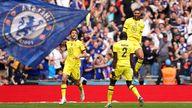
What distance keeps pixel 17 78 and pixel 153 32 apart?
671 cm

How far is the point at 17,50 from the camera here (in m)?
25.0

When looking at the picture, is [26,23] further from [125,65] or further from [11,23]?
[125,65]

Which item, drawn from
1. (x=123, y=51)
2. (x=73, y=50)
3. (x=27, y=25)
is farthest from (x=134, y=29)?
(x=27, y=25)

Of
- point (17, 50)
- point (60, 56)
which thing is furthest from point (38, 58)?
point (60, 56)

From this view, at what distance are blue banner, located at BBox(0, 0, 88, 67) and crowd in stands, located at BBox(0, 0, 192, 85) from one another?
4.92 feet

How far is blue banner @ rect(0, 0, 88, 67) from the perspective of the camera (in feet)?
81.3

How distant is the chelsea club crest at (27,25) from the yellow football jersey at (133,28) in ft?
11.1

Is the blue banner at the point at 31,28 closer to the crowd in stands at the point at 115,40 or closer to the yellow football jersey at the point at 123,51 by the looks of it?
the crowd in stands at the point at 115,40

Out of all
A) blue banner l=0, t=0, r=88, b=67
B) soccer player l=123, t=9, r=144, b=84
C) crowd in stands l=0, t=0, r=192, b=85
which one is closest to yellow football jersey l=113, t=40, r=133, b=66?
soccer player l=123, t=9, r=144, b=84

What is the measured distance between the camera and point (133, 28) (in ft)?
75.9

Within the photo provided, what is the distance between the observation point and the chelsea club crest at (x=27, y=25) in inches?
976

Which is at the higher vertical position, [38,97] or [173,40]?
[173,40]

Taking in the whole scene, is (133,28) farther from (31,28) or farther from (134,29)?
(31,28)

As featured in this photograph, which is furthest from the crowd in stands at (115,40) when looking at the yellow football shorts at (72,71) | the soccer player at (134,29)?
the soccer player at (134,29)
